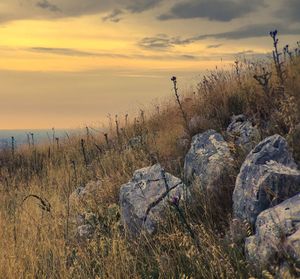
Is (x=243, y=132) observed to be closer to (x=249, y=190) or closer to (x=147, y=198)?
(x=147, y=198)

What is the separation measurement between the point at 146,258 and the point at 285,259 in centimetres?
213

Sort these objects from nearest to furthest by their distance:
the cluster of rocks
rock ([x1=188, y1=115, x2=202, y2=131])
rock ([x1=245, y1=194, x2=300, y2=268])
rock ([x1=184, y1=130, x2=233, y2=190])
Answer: rock ([x1=245, y1=194, x2=300, y2=268])
the cluster of rocks
rock ([x1=184, y1=130, x2=233, y2=190])
rock ([x1=188, y1=115, x2=202, y2=131])

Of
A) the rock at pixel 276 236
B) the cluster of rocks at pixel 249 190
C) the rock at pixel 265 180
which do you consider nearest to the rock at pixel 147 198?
the cluster of rocks at pixel 249 190

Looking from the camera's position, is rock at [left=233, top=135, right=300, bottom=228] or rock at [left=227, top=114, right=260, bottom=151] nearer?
rock at [left=233, top=135, right=300, bottom=228]

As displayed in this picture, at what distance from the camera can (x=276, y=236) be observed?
12.4ft

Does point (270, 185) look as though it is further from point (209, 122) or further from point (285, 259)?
point (209, 122)

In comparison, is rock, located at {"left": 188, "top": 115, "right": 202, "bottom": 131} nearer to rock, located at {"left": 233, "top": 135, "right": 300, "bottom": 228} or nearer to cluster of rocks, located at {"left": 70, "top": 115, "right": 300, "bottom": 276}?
cluster of rocks, located at {"left": 70, "top": 115, "right": 300, "bottom": 276}

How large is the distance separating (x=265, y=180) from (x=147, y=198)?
2071 mm

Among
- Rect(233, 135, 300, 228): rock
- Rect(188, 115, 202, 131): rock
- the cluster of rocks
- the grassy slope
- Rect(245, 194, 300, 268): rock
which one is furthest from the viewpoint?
Rect(188, 115, 202, 131): rock

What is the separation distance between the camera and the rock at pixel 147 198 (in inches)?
240

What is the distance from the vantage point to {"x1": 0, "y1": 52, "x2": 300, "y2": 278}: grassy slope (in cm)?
482

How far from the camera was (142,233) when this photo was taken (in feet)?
19.3

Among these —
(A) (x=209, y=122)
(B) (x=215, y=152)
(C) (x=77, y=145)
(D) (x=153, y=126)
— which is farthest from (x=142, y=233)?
(C) (x=77, y=145)

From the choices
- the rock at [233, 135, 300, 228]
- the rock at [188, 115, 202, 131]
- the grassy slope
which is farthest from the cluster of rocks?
the rock at [188, 115, 202, 131]
